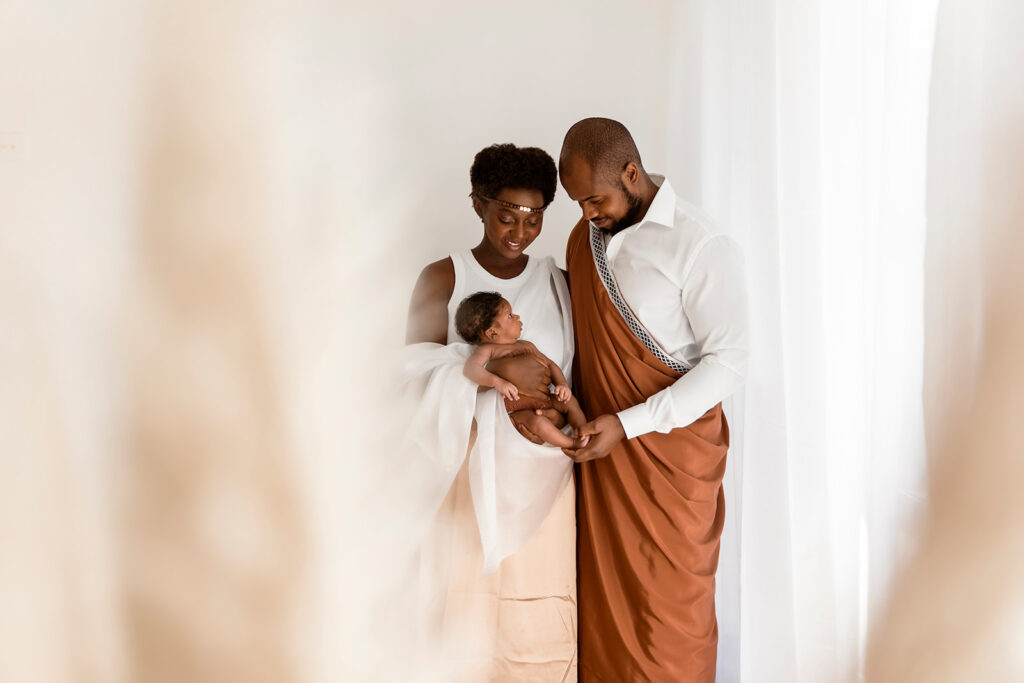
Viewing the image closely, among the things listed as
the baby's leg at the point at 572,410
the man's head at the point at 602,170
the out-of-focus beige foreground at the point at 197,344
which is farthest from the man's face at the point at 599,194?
the out-of-focus beige foreground at the point at 197,344

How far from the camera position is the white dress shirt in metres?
1.19

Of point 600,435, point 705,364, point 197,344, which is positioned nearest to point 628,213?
point 705,364

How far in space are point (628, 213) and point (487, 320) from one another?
1.11ft

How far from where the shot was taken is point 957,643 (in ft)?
0.51

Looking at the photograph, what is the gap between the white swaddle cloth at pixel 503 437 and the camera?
107 centimetres

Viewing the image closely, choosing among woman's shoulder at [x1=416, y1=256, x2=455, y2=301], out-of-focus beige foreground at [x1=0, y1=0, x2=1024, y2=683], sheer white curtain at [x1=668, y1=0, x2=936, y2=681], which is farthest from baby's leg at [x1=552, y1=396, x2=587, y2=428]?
out-of-focus beige foreground at [x1=0, y1=0, x2=1024, y2=683]

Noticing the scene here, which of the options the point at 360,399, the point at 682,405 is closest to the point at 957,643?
the point at 360,399

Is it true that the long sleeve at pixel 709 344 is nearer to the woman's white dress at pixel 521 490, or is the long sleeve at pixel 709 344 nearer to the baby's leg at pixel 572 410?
the baby's leg at pixel 572 410

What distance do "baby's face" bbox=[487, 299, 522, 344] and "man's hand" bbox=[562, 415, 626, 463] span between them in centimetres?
21

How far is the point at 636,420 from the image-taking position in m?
1.19

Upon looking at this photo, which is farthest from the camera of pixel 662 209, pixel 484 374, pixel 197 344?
pixel 662 209

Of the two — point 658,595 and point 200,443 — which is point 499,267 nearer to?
point 658,595

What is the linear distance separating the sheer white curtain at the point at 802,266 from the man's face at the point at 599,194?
289 millimetres

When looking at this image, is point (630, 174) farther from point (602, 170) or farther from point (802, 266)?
point (802, 266)
